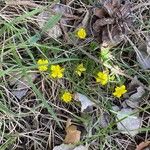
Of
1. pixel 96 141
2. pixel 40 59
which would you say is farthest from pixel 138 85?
pixel 40 59

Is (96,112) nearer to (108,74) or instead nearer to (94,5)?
(108,74)

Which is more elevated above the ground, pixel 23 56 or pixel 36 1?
pixel 36 1

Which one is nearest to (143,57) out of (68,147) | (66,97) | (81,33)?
(81,33)

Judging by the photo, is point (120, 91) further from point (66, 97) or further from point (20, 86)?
point (20, 86)

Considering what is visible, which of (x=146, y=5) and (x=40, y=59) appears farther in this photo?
(x=146, y=5)

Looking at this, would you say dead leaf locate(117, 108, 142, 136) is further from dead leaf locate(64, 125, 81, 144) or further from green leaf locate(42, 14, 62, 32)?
green leaf locate(42, 14, 62, 32)
